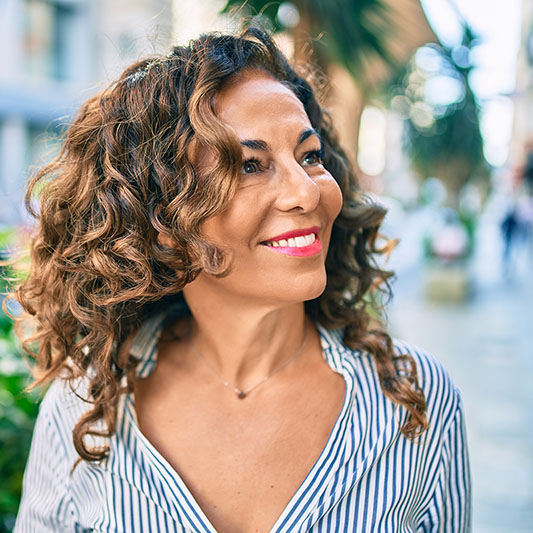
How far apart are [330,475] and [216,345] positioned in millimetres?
462

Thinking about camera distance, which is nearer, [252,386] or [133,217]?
[133,217]

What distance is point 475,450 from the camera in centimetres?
475

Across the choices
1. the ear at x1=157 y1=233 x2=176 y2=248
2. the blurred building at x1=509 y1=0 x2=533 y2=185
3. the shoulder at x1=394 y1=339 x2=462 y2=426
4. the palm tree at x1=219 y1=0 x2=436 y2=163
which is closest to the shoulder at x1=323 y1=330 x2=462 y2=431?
the shoulder at x1=394 y1=339 x2=462 y2=426

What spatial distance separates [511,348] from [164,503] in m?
6.89

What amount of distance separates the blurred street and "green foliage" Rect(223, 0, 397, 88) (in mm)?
1543

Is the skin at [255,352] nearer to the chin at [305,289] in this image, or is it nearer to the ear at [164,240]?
the chin at [305,289]

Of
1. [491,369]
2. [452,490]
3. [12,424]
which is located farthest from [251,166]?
[491,369]

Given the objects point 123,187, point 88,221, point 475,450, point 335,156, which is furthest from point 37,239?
point 475,450

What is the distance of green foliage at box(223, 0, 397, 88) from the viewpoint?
359 cm

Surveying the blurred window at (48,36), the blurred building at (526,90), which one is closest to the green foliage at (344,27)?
the blurred building at (526,90)

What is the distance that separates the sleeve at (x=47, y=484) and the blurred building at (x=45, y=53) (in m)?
16.4

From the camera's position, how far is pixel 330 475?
1481 millimetres

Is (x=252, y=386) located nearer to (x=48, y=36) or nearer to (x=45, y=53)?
(x=45, y=53)

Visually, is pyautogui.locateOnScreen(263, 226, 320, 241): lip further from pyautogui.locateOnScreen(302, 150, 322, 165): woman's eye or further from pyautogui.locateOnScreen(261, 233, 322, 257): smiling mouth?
pyautogui.locateOnScreen(302, 150, 322, 165): woman's eye
